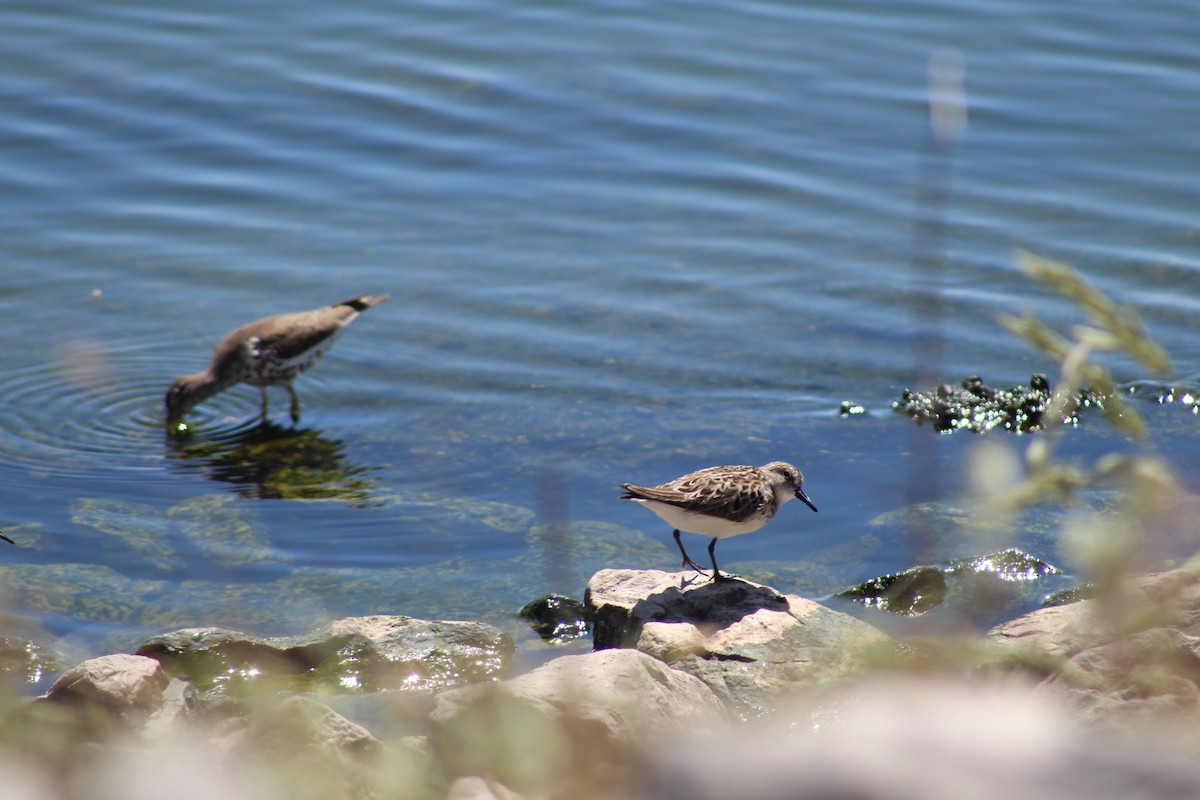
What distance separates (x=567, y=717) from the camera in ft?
17.4

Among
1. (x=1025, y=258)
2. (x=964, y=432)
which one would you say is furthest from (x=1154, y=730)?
(x=964, y=432)

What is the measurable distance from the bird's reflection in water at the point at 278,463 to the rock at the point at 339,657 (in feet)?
8.81

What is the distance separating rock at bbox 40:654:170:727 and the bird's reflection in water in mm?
3655

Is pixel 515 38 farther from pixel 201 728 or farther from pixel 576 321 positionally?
pixel 201 728

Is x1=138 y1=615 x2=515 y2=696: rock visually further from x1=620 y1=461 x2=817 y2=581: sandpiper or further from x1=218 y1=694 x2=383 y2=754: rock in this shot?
x1=218 y1=694 x2=383 y2=754: rock

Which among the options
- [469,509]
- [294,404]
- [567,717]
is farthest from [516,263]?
[567,717]

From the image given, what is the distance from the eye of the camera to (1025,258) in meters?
2.87

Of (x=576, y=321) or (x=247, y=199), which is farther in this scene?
(x=247, y=199)

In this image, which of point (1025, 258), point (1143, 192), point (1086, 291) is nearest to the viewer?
point (1086, 291)

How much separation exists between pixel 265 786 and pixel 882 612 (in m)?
5.49

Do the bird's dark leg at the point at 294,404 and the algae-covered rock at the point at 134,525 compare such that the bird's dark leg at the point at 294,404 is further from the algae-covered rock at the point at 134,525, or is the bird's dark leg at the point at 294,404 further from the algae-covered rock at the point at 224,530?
the algae-covered rock at the point at 134,525

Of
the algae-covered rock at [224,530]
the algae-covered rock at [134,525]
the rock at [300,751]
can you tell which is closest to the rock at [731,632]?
the rock at [300,751]

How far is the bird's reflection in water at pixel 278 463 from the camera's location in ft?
34.3

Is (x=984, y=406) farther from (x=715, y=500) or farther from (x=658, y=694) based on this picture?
(x=658, y=694)
